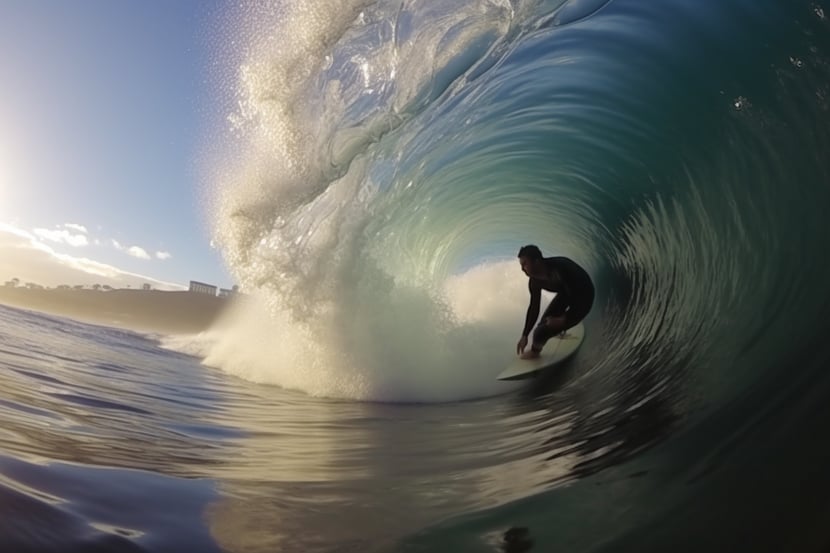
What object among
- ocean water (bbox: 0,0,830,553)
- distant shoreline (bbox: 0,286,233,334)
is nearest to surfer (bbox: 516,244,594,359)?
ocean water (bbox: 0,0,830,553)

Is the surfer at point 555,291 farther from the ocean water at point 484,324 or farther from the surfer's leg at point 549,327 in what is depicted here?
the ocean water at point 484,324

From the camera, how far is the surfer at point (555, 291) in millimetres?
7367

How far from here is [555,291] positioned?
24.9 ft

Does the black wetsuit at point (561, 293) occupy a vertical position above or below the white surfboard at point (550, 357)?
above

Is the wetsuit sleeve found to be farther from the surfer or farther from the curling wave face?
the curling wave face

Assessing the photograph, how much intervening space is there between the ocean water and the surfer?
495 mm

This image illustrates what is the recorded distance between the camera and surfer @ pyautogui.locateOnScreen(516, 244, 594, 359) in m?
7.37

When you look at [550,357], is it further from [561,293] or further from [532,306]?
[561,293]

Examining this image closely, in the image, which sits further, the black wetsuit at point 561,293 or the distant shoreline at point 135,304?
the distant shoreline at point 135,304

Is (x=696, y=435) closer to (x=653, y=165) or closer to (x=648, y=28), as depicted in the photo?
(x=648, y=28)

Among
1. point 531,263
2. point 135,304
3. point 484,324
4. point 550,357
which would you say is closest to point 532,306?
point 531,263

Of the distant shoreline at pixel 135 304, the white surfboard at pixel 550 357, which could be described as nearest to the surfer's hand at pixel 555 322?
the white surfboard at pixel 550 357

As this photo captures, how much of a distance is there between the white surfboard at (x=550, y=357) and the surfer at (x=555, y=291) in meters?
0.09

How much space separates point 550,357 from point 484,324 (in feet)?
8.00
